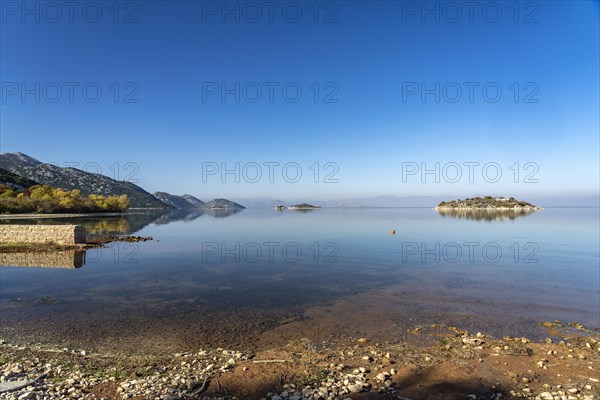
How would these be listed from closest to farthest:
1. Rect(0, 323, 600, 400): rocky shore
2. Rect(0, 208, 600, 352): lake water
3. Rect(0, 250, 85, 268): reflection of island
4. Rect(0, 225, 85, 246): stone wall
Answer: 1. Rect(0, 323, 600, 400): rocky shore
2. Rect(0, 208, 600, 352): lake water
3. Rect(0, 250, 85, 268): reflection of island
4. Rect(0, 225, 85, 246): stone wall

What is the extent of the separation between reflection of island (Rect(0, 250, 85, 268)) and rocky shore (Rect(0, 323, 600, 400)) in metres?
22.1

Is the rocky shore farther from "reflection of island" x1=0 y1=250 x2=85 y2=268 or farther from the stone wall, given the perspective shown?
the stone wall

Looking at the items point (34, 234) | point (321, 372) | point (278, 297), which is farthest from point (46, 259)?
point (321, 372)

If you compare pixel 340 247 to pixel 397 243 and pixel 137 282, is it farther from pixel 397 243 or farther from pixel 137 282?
pixel 137 282

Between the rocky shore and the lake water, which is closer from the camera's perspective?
the rocky shore

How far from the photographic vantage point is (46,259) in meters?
34.9

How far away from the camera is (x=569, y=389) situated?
9.56 meters

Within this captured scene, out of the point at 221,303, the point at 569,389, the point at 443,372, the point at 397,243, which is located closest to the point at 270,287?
the point at 221,303

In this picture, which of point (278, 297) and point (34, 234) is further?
point (34, 234)

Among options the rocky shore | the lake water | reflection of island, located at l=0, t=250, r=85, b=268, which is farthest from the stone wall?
the rocky shore

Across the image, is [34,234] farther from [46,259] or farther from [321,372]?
[321,372]

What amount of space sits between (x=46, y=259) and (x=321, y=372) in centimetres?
3633

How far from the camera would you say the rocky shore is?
9.43 metres

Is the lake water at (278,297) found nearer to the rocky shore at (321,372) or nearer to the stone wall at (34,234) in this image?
the rocky shore at (321,372)
